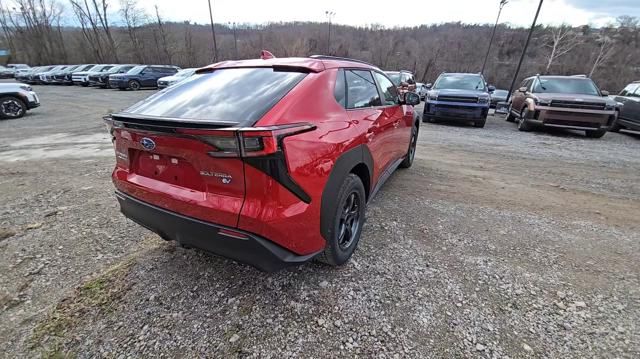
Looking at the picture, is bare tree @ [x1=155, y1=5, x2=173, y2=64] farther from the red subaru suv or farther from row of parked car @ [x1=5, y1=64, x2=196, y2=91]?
the red subaru suv

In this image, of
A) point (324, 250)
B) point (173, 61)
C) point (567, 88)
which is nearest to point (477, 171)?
point (324, 250)

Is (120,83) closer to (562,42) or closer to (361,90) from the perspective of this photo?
(361,90)

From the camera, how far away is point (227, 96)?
214 centimetres

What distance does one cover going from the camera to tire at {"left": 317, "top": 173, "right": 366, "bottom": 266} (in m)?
2.34

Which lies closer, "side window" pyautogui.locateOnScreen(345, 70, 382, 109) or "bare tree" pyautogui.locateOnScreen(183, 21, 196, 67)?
"side window" pyautogui.locateOnScreen(345, 70, 382, 109)

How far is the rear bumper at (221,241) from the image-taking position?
184cm

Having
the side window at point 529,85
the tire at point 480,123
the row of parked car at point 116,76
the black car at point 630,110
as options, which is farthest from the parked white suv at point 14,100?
the black car at point 630,110

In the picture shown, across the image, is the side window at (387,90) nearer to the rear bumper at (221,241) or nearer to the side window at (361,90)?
the side window at (361,90)

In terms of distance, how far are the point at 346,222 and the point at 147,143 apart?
64.6 inches

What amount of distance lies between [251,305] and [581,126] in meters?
10.4

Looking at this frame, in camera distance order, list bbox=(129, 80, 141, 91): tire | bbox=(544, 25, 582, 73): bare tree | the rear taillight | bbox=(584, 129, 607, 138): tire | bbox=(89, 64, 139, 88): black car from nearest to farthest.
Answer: the rear taillight < bbox=(584, 129, 607, 138): tire < bbox=(129, 80, 141, 91): tire < bbox=(89, 64, 139, 88): black car < bbox=(544, 25, 582, 73): bare tree

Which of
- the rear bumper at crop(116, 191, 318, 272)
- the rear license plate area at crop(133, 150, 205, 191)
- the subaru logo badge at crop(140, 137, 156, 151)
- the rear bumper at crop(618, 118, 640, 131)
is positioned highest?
the subaru logo badge at crop(140, 137, 156, 151)

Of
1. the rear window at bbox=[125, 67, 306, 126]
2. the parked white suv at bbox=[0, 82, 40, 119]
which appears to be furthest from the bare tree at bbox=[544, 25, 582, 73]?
the parked white suv at bbox=[0, 82, 40, 119]

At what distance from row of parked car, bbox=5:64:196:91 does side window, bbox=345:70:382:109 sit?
57.8 ft
